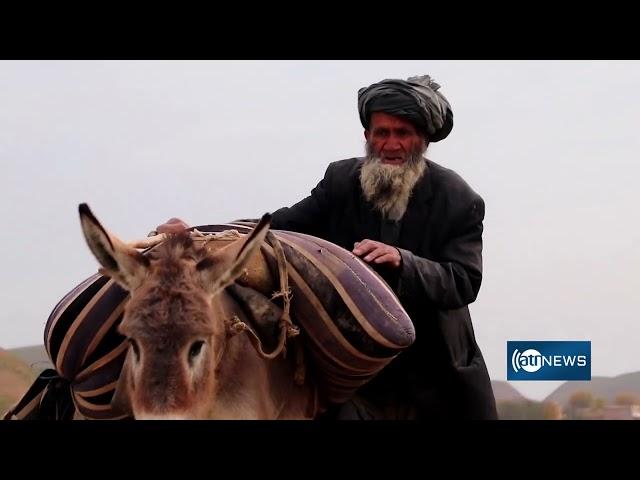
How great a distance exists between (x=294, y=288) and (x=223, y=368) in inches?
23.9

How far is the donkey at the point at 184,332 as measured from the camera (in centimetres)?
449

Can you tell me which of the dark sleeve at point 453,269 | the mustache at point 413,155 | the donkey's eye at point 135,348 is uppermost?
the mustache at point 413,155

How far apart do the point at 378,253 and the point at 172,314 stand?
143cm

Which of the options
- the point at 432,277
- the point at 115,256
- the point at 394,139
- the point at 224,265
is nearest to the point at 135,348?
the point at 115,256

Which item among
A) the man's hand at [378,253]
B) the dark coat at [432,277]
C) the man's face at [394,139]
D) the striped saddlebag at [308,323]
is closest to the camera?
the striped saddlebag at [308,323]

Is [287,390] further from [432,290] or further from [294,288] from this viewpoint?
[432,290]

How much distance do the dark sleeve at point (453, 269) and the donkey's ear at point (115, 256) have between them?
1522mm

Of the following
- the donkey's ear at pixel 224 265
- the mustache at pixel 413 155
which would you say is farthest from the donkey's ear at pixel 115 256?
the mustache at pixel 413 155

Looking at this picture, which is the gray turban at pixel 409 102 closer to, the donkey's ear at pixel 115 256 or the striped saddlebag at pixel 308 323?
the striped saddlebag at pixel 308 323

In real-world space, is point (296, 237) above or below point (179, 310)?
above

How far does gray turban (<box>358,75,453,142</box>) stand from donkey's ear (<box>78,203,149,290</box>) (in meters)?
2.10

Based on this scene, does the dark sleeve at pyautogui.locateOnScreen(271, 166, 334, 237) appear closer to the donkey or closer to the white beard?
the white beard
